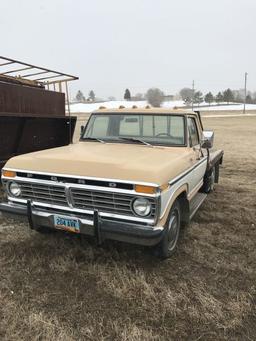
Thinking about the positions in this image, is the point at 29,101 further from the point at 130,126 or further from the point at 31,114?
the point at 130,126

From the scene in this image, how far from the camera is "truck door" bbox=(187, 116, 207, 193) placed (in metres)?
→ 4.59

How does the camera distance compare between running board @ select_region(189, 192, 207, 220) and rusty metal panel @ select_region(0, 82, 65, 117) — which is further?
rusty metal panel @ select_region(0, 82, 65, 117)

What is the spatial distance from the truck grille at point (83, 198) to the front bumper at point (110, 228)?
0.11 m

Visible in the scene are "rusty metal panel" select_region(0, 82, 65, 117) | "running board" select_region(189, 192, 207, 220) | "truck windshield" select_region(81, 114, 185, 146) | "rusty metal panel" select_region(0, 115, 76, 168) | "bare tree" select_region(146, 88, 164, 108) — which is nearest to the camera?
"running board" select_region(189, 192, 207, 220)

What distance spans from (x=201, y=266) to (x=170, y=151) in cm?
151

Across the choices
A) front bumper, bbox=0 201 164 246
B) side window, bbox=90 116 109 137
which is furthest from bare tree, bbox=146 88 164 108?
front bumper, bbox=0 201 164 246

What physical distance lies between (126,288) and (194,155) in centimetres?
223

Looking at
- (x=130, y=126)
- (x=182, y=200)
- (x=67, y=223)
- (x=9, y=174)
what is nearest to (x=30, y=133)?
(x=130, y=126)

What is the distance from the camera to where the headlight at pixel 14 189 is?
3912mm

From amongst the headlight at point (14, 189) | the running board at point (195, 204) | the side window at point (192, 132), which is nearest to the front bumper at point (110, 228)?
the headlight at point (14, 189)

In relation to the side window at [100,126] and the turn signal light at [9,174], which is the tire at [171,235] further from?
the turn signal light at [9,174]

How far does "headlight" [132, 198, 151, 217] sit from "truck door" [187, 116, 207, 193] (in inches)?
54.2

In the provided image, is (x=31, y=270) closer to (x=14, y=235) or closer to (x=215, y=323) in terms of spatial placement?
(x=14, y=235)

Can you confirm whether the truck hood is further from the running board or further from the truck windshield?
the running board
